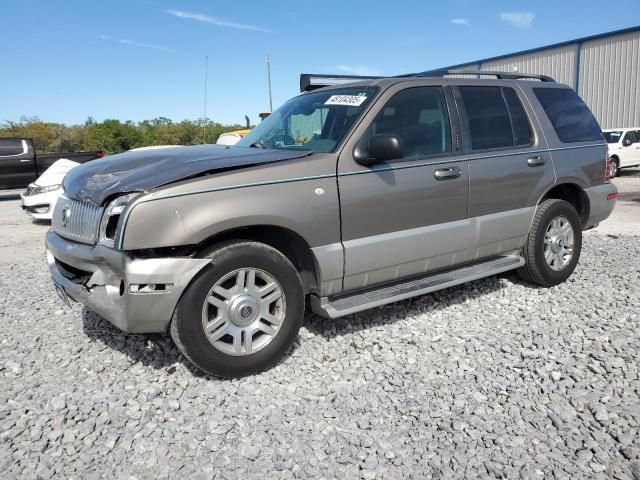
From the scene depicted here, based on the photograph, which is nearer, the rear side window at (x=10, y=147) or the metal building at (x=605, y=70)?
the rear side window at (x=10, y=147)

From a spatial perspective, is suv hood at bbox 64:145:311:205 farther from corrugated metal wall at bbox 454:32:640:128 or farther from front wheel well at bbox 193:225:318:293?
corrugated metal wall at bbox 454:32:640:128

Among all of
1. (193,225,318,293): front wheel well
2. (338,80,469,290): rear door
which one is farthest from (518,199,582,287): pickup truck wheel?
(193,225,318,293): front wheel well

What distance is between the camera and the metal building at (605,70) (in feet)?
67.4

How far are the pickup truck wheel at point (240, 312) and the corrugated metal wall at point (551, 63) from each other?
2289cm

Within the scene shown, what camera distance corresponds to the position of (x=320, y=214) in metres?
3.45

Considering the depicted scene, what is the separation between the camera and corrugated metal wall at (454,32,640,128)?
20531 mm

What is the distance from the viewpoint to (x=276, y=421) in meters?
2.87

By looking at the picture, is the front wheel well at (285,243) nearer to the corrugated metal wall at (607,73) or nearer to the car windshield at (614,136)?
the car windshield at (614,136)

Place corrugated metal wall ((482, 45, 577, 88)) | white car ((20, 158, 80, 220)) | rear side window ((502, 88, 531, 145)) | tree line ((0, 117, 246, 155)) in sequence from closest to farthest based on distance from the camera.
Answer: rear side window ((502, 88, 531, 145)), white car ((20, 158, 80, 220)), corrugated metal wall ((482, 45, 577, 88)), tree line ((0, 117, 246, 155))

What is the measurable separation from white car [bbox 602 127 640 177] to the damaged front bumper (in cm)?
1760

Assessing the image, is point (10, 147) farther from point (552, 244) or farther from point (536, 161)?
point (552, 244)

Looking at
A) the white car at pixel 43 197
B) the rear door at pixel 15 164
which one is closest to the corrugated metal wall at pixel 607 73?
the white car at pixel 43 197

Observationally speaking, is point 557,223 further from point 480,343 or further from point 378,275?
point 378,275

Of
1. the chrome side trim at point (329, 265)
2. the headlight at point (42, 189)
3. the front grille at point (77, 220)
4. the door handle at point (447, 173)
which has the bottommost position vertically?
the chrome side trim at point (329, 265)
